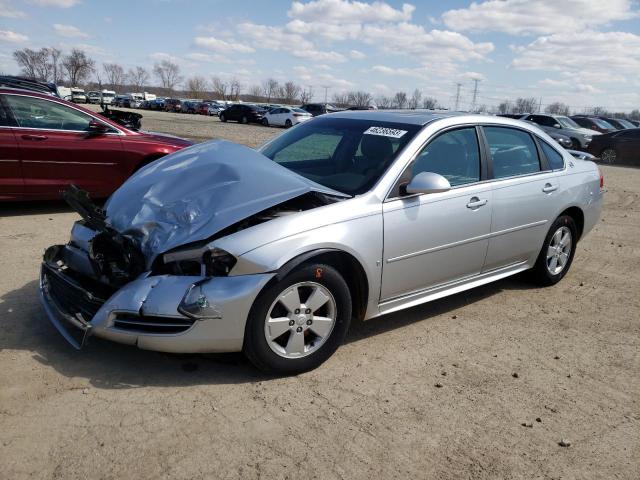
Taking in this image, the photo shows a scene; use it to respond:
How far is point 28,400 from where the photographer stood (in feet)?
9.36

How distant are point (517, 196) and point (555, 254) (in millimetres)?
1048

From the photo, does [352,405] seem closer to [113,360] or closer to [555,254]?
[113,360]

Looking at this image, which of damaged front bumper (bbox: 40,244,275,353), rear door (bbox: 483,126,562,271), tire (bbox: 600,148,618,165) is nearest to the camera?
damaged front bumper (bbox: 40,244,275,353)

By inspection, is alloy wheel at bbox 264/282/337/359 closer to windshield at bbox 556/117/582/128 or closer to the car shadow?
the car shadow

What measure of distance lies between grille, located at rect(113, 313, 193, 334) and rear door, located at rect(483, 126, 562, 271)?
2.61 metres

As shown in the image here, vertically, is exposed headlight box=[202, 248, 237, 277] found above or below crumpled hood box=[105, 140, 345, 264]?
below

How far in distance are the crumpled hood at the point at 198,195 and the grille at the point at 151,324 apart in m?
0.36

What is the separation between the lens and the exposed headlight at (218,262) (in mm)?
3002

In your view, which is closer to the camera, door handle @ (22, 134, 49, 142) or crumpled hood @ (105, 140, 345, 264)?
crumpled hood @ (105, 140, 345, 264)

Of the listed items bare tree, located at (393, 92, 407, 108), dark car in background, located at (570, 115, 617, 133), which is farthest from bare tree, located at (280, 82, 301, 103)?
dark car in background, located at (570, 115, 617, 133)

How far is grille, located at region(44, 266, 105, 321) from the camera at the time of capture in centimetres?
313

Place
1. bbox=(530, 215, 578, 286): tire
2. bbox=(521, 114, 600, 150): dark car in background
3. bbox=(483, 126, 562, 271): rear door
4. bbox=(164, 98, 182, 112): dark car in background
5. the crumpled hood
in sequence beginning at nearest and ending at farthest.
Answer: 1. the crumpled hood
2. bbox=(483, 126, 562, 271): rear door
3. bbox=(530, 215, 578, 286): tire
4. bbox=(521, 114, 600, 150): dark car in background
5. bbox=(164, 98, 182, 112): dark car in background

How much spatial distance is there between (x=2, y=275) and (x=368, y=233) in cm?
335

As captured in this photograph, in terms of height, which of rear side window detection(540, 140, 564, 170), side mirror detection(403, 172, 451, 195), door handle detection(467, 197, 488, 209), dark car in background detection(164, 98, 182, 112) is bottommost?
dark car in background detection(164, 98, 182, 112)
